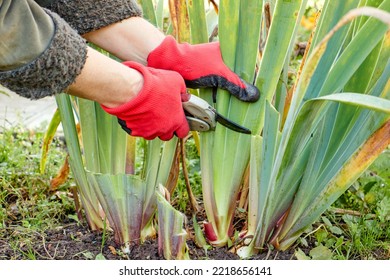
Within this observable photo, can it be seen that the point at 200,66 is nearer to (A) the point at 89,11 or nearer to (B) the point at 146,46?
(B) the point at 146,46

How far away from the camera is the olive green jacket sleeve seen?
1294 millimetres

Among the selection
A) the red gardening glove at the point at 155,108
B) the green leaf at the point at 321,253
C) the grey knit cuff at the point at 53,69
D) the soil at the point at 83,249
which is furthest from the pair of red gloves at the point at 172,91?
the green leaf at the point at 321,253

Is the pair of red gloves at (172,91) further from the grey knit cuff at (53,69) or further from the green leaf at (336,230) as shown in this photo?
the green leaf at (336,230)

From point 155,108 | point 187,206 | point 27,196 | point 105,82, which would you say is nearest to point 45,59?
point 105,82

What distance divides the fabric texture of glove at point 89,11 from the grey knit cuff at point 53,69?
0.26 m

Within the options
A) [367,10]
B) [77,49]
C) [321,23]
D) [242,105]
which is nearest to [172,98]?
[242,105]

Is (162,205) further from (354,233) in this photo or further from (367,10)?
(367,10)

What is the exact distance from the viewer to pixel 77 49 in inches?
53.1

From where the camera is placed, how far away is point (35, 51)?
4.27 feet

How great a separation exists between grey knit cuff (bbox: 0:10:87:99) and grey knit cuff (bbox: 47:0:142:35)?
0.85 feet

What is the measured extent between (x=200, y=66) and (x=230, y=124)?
16 centimetres

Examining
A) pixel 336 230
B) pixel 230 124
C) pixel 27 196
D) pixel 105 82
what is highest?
pixel 105 82

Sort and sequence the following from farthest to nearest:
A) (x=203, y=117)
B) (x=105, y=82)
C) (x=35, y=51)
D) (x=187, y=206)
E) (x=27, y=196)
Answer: (x=27, y=196)
(x=187, y=206)
(x=203, y=117)
(x=105, y=82)
(x=35, y=51)

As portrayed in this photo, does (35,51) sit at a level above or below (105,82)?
above
